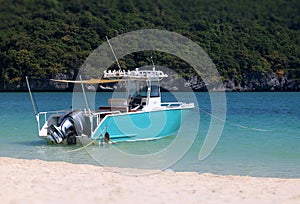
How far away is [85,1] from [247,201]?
4142 inches

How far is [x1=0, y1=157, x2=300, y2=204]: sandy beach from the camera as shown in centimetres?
884

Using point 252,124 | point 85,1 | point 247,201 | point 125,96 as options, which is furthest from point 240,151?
point 85,1

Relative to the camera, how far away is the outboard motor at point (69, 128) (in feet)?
59.5

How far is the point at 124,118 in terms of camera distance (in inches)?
723

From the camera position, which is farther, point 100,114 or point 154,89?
point 154,89

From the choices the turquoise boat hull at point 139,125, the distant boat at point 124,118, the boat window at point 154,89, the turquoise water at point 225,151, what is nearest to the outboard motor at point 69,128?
the distant boat at point 124,118

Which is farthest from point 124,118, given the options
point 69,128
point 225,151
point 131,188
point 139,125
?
point 131,188

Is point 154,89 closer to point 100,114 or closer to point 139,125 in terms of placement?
point 139,125

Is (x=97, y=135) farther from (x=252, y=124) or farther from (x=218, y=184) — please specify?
(x=252, y=124)

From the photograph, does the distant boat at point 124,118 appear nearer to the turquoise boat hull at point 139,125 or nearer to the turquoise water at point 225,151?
the turquoise boat hull at point 139,125

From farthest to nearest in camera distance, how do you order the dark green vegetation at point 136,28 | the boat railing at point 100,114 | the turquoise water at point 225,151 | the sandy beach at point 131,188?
the dark green vegetation at point 136,28 < the boat railing at point 100,114 < the turquoise water at point 225,151 < the sandy beach at point 131,188

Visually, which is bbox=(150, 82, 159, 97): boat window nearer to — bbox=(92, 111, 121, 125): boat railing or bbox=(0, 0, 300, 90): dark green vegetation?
bbox=(92, 111, 121, 125): boat railing

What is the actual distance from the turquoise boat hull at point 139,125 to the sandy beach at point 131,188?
20.3 ft

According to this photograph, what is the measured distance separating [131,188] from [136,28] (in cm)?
9304
